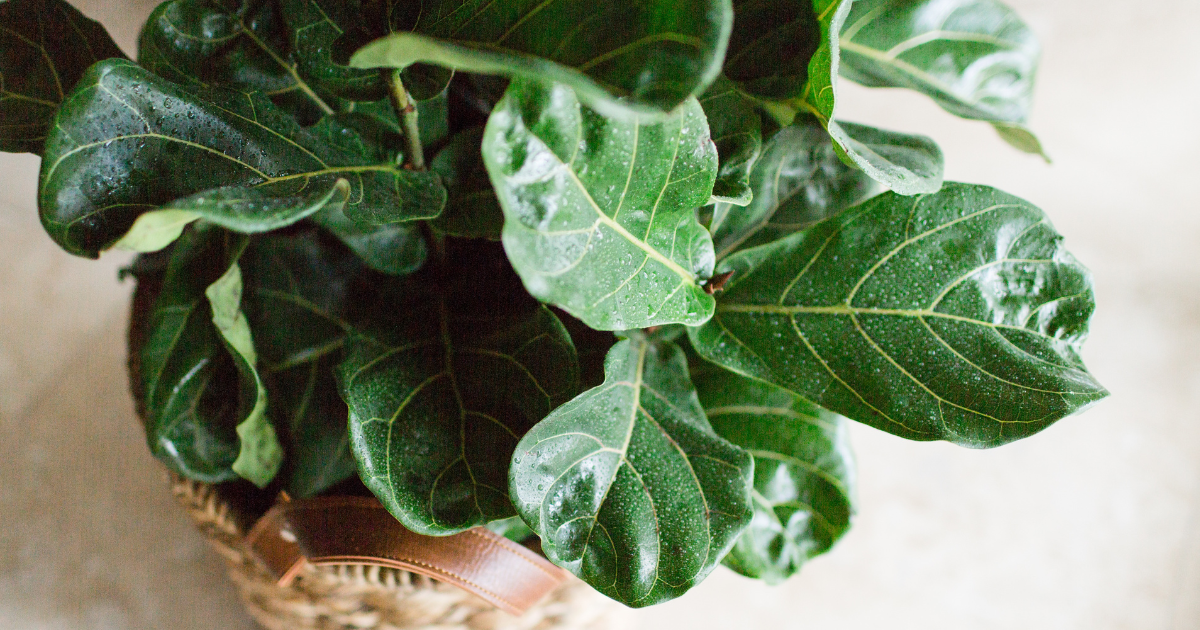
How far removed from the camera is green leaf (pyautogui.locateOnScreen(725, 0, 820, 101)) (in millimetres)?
445

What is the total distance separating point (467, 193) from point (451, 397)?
0.14 metres

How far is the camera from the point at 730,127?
444mm

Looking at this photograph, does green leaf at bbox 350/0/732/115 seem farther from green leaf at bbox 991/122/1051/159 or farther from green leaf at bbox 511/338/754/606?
green leaf at bbox 991/122/1051/159

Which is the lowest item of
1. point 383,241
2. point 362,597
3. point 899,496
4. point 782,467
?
point 899,496

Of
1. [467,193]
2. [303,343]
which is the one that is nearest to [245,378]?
[303,343]

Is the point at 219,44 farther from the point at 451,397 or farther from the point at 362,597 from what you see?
the point at 362,597

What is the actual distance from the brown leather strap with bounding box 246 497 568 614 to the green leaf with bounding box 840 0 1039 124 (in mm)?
414

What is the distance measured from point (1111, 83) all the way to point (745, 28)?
1.11 metres

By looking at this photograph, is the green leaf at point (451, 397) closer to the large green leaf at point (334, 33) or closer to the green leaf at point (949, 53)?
the large green leaf at point (334, 33)

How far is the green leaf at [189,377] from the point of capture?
21.2 inches

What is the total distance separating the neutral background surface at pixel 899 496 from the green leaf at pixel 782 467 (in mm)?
370

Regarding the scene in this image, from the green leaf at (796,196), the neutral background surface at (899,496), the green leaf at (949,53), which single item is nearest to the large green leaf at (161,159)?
the green leaf at (796,196)

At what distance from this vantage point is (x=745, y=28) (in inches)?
18.1

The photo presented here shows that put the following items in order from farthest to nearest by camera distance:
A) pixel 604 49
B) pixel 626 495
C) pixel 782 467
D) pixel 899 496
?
1. pixel 899 496
2. pixel 782 467
3. pixel 626 495
4. pixel 604 49
